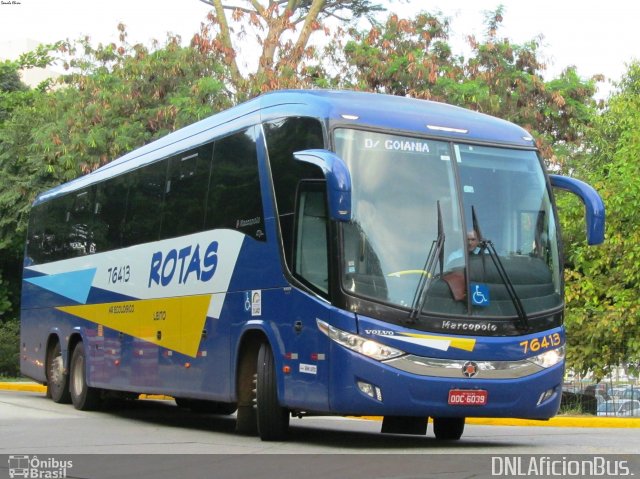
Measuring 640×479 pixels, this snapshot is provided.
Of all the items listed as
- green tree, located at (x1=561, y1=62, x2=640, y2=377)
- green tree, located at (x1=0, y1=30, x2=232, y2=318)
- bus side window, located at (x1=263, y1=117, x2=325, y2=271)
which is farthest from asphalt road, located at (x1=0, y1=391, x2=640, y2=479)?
green tree, located at (x1=0, y1=30, x2=232, y2=318)

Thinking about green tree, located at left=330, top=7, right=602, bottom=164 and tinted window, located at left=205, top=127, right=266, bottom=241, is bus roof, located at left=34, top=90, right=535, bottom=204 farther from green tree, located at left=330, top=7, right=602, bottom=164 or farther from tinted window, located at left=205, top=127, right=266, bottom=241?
green tree, located at left=330, top=7, right=602, bottom=164

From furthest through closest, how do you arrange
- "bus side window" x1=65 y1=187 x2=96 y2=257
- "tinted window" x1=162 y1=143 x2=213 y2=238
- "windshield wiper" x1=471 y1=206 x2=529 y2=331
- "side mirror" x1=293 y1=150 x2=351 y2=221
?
"bus side window" x1=65 y1=187 x2=96 y2=257, "tinted window" x1=162 y1=143 x2=213 y2=238, "windshield wiper" x1=471 y1=206 x2=529 y2=331, "side mirror" x1=293 y1=150 x2=351 y2=221

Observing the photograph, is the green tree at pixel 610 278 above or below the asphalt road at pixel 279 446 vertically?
above

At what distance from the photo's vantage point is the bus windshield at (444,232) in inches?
448

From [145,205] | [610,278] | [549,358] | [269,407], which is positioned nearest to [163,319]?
[145,205]

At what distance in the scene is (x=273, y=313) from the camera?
12.4 m

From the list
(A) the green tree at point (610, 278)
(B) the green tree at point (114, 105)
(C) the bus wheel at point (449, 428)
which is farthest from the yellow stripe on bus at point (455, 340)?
(B) the green tree at point (114, 105)

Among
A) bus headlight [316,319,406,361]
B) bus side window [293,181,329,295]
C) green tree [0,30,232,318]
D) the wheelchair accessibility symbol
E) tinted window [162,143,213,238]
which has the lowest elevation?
bus headlight [316,319,406,361]

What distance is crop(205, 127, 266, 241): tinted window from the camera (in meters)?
12.9

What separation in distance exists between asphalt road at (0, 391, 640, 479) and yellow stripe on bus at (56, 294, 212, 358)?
1154mm

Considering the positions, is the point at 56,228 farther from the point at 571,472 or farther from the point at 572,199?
the point at 571,472

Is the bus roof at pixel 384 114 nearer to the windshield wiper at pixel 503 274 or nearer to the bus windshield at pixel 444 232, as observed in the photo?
the bus windshield at pixel 444 232

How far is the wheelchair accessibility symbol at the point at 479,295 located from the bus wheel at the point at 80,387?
9.21m

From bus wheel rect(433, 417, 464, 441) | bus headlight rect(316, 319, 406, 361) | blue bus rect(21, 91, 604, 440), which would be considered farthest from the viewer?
bus wheel rect(433, 417, 464, 441)
